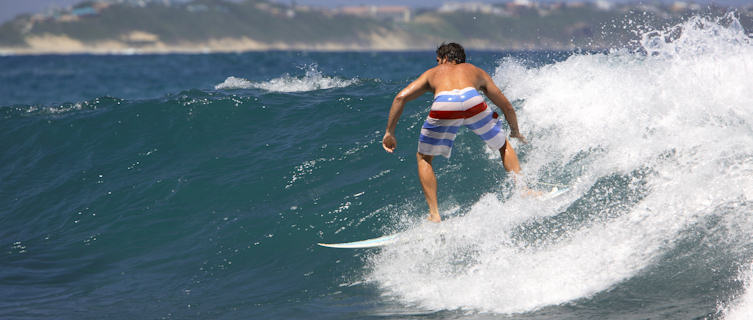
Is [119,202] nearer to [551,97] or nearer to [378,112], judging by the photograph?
[378,112]

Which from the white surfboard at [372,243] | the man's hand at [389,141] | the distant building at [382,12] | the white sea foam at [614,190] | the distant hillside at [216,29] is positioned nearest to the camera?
the white sea foam at [614,190]

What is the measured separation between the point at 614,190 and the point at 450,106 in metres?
1.54

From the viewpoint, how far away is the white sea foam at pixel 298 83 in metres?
12.3

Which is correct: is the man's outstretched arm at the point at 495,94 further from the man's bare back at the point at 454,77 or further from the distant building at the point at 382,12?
the distant building at the point at 382,12

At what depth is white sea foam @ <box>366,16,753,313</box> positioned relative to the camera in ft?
15.7

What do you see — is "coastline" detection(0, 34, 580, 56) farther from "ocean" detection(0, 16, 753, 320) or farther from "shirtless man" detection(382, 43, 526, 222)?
"shirtless man" detection(382, 43, 526, 222)

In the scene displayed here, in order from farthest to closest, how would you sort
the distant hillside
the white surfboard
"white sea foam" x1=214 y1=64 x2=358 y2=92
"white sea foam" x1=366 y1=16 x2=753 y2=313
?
1. the distant hillside
2. "white sea foam" x1=214 y1=64 x2=358 y2=92
3. the white surfboard
4. "white sea foam" x1=366 y1=16 x2=753 y2=313

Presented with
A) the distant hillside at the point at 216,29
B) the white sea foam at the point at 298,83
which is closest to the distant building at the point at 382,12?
the distant hillside at the point at 216,29

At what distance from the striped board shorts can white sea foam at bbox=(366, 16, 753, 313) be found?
0.56 meters

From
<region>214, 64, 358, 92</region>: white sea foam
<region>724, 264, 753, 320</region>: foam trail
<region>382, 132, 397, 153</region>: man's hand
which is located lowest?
<region>724, 264, 753, 320</region>: foam trail

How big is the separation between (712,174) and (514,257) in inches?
63.9

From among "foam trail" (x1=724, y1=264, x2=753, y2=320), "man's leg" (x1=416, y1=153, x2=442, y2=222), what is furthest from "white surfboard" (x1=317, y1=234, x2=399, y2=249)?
"foam trail" (x1=724, y1=264, x2=753, y2=320)

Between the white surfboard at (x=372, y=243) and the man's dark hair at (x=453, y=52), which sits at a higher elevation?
the man's dark hair at (x=453, y=52)

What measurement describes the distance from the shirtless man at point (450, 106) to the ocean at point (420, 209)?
531mm
